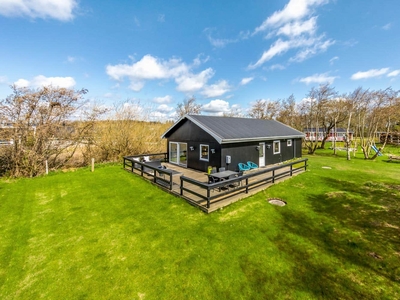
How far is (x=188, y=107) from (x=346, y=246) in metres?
23.4

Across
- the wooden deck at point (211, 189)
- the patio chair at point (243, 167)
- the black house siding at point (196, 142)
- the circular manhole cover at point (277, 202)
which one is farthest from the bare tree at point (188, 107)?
the circular manhole cover at point (277, 202)

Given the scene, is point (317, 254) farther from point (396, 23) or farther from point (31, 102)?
point (31, 102)

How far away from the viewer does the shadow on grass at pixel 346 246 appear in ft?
10.0

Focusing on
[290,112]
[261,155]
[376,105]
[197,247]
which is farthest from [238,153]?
[290,112]

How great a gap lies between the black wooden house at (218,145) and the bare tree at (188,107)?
1264 cm

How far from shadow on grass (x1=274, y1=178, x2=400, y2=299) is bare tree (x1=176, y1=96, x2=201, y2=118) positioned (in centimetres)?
2080

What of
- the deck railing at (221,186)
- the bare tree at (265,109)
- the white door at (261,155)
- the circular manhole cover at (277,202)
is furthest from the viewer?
the bare tree at (265,109)

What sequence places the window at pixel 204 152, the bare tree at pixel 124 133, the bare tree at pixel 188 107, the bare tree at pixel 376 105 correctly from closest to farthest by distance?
the window at pixel 204 152, the bare tree at pixel 124 133, the bare tree at pixel 376 105, the bare tree at pixel 188 107

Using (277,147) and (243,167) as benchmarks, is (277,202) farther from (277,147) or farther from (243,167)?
(277,147)

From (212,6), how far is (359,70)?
1120 cm

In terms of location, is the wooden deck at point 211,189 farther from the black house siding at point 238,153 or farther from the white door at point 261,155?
the white door at point 261,155

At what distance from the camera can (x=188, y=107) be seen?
25.2m

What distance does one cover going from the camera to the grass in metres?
3.05

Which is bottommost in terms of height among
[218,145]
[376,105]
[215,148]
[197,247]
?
[197,247]
